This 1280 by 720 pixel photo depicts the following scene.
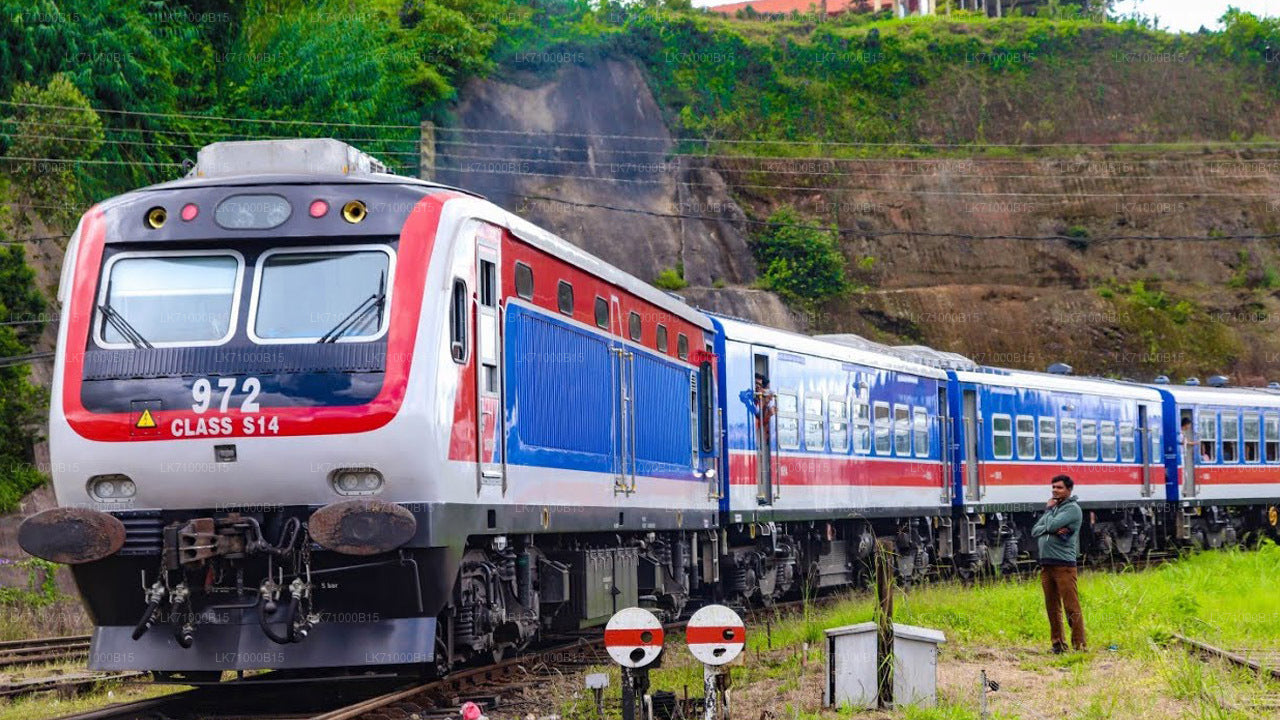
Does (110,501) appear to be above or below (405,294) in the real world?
below

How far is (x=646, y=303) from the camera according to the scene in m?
15.2

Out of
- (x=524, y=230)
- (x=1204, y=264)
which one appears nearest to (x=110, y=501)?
(x=524, y=230)

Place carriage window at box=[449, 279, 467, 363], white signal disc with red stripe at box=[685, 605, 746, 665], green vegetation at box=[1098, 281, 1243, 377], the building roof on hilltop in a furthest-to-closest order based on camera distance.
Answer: the building roof on hilltop → green vegetation at box=[1098, 281, 1243, 377] → carriage window at box=[449, 279, 467, 363] → white signal disc with red stripe at box=[685, 605, 746, 665]

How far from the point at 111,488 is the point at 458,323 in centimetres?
244

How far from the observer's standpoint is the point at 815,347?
66.9ft

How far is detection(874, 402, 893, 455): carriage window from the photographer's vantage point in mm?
22109

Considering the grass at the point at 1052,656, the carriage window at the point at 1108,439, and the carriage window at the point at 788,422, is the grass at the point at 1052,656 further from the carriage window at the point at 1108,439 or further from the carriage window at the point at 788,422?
the carriage window at the point at 1108,439

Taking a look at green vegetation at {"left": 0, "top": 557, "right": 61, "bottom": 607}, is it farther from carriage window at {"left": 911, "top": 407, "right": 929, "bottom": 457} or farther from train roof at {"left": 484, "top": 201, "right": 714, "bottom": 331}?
carriage window at {"left": 911, "top": 407, "right": 929, "bottom": 457}

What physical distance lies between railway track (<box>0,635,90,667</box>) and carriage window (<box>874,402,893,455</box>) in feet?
35.4

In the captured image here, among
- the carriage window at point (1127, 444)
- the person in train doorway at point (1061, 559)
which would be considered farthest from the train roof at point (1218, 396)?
the person in train doorway at point (1061, 559)

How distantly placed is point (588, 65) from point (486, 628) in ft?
168

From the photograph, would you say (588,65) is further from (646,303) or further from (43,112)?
(646,303)

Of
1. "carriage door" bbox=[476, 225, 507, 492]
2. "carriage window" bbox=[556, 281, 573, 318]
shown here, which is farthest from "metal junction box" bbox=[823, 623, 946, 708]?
"carriage window" bbox=[556, 281, 573, 318]

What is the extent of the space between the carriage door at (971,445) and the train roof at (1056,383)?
37 centimetres
